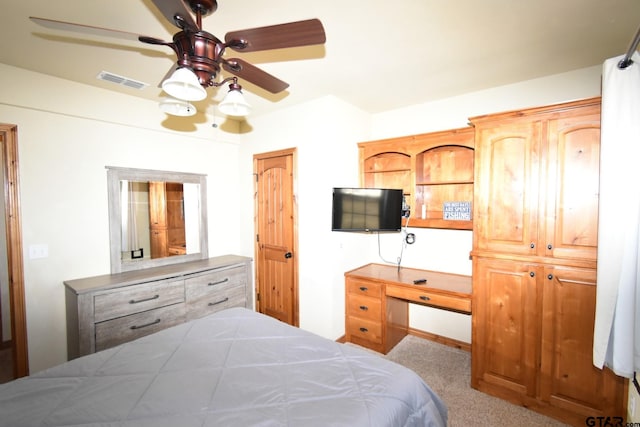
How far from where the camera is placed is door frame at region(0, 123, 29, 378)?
232 cm

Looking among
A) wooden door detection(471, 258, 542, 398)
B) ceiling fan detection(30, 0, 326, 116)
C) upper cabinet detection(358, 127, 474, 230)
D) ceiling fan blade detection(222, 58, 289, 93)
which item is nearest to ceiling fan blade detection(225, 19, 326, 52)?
ceiling fan detection(30, 0, 326, 116)

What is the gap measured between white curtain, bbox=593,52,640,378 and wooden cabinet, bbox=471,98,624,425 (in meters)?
Result: 0.21

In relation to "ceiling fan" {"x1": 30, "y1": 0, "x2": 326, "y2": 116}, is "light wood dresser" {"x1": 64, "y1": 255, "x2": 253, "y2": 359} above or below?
below

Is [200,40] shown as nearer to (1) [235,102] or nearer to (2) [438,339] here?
(1) [235,102]

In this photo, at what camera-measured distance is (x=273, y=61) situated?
2.24m

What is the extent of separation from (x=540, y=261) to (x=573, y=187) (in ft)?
1.85

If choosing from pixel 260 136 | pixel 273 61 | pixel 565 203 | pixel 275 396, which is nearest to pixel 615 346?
pixel 565 203

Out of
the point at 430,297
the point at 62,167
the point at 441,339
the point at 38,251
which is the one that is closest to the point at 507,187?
the point at 430,297

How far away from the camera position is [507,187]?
221cm

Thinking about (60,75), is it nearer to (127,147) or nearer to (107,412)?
(127,147)

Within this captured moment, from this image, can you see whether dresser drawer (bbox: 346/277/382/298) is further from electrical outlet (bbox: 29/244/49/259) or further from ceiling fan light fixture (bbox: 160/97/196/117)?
electrical outlet (bbox: 29/244/49/259)

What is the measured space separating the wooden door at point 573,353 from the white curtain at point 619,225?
0.19 m

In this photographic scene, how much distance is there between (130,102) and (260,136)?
140 cm

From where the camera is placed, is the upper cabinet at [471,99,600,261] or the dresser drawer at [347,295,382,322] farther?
the dresser drawer at [347,295,382,322]
